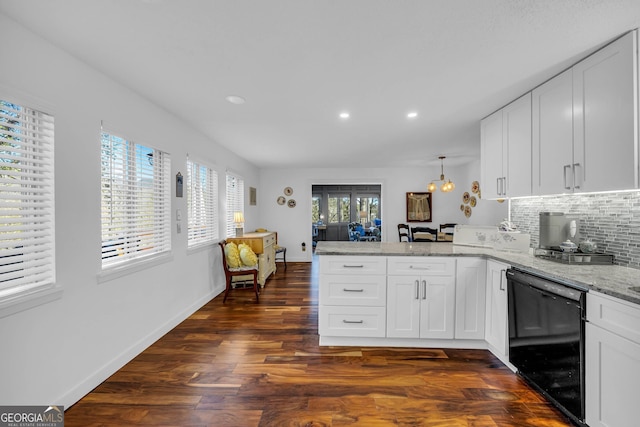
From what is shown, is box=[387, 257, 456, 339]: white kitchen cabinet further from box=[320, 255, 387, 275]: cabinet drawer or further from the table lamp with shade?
the table lamp with shade

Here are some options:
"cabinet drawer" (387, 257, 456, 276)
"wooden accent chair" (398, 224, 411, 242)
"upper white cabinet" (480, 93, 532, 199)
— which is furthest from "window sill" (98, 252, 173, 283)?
"wooden accent chair" (398, 224, 411, 242)

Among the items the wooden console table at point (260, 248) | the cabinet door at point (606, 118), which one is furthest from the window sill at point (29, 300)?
the cabinet door at point (606, 118)

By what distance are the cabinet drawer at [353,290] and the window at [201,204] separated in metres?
1.90

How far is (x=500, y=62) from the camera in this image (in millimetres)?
1904

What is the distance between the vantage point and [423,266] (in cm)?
252

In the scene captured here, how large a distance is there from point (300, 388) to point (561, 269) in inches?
78.4

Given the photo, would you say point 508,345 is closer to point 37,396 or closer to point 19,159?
point 37,396

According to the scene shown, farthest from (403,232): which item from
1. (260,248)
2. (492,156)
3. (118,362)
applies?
(118,362)

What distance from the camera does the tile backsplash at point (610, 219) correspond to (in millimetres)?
1893

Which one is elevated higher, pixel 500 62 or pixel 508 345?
pixel 500 62

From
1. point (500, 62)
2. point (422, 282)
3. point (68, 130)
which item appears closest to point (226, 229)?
point (68, 130)

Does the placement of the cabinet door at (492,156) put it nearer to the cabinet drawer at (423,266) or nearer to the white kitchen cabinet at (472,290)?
the white kitchen cabinet at (472,290)

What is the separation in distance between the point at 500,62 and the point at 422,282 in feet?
6.00

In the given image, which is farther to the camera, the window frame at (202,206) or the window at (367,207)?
the window at (367,207)
